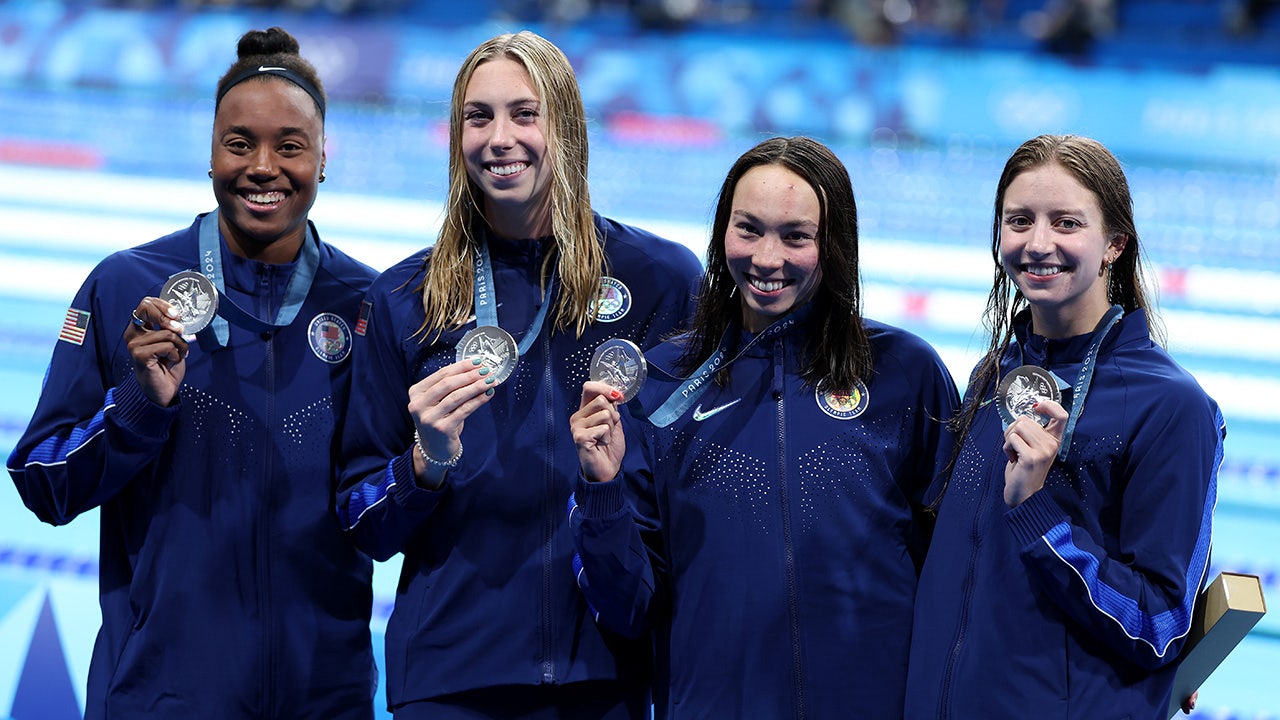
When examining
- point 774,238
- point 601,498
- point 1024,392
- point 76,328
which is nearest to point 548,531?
point 601,498

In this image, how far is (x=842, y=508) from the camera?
2293 mm

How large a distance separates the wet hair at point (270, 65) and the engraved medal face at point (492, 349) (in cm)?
69

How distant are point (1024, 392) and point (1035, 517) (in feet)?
0.69

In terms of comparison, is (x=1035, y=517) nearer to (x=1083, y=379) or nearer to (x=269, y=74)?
(x=1083, y=379)

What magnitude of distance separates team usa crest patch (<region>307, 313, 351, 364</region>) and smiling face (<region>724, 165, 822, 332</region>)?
836mm

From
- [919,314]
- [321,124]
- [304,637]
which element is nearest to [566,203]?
[321,124]

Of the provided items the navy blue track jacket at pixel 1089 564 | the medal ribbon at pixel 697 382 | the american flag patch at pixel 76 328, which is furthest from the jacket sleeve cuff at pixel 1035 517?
the american flag patch at pixel 76 328

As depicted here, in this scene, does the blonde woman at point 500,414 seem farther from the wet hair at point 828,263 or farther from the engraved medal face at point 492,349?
the wet hair at point 828,263

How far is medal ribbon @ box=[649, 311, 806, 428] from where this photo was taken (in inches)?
92.7

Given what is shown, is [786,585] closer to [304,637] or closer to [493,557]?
[493,557]

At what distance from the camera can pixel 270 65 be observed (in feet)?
8.77

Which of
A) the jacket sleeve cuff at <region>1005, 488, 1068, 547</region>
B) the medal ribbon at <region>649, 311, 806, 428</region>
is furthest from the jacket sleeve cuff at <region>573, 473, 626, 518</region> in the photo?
the jacket sleeve cuff at <region>1005, 488, 1068, 547</region>

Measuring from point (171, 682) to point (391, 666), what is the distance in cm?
42

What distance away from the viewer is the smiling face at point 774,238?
2309 mm
